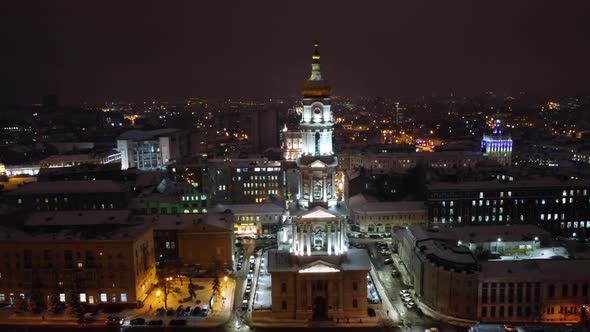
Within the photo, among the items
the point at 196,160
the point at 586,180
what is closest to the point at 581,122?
the point at 586,180

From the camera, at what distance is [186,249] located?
180 feet

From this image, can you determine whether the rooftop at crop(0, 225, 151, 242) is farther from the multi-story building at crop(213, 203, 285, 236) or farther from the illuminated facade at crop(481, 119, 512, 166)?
the illuminated facade at crop(481, 119, 512, 166)

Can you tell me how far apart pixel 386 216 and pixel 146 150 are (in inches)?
2279

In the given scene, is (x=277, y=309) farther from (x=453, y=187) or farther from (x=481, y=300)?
(x=453, y=187)

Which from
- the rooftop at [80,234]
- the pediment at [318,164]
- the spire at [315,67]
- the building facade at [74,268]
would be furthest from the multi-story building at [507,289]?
the rooftop at [80,234]

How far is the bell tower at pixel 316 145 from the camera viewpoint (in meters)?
44.2

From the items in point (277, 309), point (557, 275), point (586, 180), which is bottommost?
point (277, 309)

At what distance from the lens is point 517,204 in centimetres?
6756

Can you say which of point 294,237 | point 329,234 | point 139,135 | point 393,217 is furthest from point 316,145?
point 139,135

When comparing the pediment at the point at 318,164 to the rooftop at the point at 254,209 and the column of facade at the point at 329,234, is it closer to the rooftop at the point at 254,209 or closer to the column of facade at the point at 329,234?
the column of facade at the point at 329,234

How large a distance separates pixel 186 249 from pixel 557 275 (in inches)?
1366

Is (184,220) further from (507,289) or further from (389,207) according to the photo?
(507,289)

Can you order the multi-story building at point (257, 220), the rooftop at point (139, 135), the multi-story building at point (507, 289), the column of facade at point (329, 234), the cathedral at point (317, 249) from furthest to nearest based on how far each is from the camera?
the rooftop at point (139, 135) < the multi-story building at point (257, 220) < the column of facade at point (329, 234) < the cathedral at point (317, 249) < the multi-story building at point (507, 289)

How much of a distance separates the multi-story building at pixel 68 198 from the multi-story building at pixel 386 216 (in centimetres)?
3007
